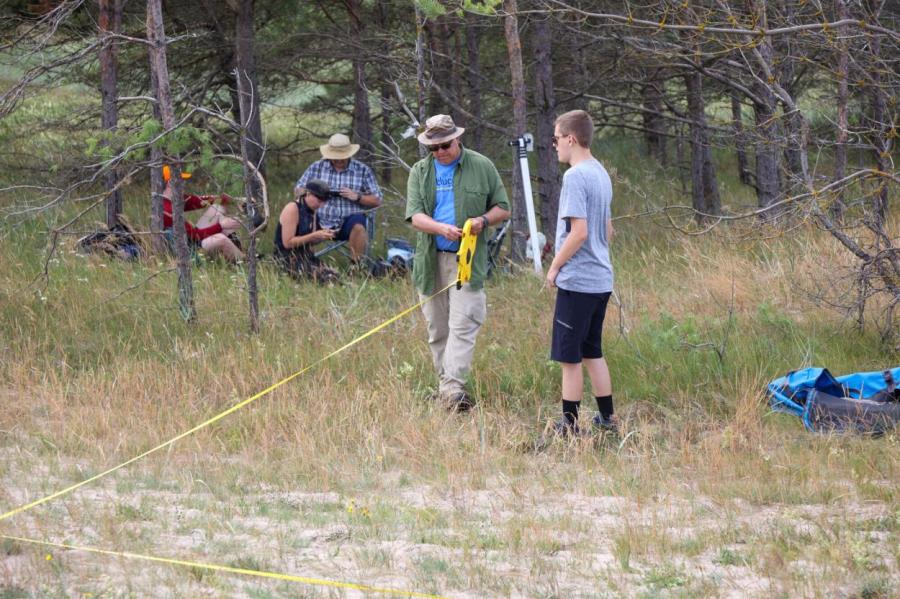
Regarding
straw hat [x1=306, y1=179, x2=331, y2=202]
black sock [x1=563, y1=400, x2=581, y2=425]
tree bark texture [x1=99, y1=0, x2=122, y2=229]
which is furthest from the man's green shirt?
tree bark texture [x1=99, y1=0, x2=122, y2=229]

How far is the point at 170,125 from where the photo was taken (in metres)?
7.40

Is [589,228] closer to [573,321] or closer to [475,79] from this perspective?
[573,321]

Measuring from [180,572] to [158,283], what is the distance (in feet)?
17.4

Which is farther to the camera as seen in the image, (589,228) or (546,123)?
(546,123)

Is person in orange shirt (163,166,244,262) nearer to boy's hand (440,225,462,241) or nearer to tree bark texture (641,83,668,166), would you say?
boy's hand (440,225,462,241)

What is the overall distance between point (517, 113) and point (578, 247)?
180 inches

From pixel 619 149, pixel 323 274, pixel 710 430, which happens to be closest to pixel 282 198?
pixel 323 274

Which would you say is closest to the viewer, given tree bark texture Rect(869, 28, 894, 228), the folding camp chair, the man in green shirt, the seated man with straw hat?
tree bark texture Rect(869, 28, 894, 228)

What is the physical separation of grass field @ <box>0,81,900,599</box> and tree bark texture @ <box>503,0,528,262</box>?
1125 millimetres

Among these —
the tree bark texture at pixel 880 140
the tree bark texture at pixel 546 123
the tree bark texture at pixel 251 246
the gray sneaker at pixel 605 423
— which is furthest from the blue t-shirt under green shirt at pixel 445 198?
the tree bark texture at pixel 546 123

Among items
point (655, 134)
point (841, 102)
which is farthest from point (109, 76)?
point (655, 134)

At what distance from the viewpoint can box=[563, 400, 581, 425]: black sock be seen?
583 centimetres

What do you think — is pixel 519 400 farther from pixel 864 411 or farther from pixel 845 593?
pixel 845 593

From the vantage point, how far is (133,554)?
425cm
